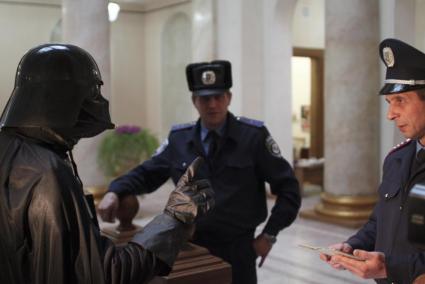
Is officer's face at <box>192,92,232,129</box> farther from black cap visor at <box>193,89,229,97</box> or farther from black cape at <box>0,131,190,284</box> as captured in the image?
black cape at <box>0,131,190,284</box>

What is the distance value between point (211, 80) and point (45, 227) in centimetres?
187

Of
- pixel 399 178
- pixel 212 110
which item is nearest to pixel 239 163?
pixel 212 110

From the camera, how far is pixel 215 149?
115 inches

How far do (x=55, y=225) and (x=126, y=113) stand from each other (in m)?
11.4

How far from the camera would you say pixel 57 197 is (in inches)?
50.5

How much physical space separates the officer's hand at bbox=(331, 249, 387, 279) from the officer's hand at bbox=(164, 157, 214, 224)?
582 mm

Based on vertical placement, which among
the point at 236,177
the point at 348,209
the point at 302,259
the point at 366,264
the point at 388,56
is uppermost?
the point at 388,56

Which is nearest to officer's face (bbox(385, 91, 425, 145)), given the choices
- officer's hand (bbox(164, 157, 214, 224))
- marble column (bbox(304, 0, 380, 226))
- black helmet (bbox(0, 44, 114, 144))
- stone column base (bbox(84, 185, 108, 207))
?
officer's hand (bbox(164, 157, 214, 224))

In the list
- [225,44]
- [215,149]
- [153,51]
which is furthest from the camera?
[153,51]

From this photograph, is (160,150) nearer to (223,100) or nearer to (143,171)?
(143,171)

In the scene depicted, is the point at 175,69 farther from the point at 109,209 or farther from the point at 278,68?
the point at 109,209

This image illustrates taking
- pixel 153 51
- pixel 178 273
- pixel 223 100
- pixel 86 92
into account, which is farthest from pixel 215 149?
pixel 153 51

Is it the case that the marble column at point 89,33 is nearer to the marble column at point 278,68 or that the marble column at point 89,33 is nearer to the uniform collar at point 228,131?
the marble column at point 278,68

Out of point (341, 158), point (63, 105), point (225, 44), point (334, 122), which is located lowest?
point (341, 158)
